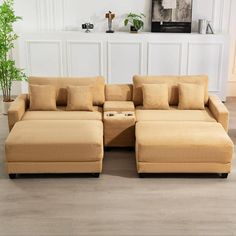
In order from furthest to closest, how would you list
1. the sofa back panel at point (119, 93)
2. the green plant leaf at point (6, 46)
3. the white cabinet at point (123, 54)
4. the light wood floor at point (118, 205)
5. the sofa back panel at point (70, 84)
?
the white cabinet at point (123, 54)
the green plant leaf at point (6, 46)
the sofa back panel at point (119, 93)
the sofa back panel at point (70, 84)
the light wood floor at point (118, 205)

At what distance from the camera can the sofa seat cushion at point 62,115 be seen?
17.2ft

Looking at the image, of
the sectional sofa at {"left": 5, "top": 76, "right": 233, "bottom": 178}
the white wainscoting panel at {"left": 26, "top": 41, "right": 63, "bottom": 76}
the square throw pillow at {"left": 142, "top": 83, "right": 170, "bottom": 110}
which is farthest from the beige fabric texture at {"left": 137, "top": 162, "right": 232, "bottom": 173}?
the white wainscoting panel at {"left": 26, "top": 41, "right": 63, "bottom": 76}

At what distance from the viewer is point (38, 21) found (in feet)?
23.4

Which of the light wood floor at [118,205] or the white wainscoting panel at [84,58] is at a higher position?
the white wainscoting panel at [84,58]

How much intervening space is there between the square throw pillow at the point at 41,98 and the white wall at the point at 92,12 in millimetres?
1945

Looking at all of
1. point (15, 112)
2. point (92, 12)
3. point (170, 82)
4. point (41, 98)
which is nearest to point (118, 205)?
point (15, 112)

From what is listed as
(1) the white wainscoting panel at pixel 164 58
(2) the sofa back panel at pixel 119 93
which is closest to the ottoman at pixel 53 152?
(2) the sofa back panel at pixel 119 93

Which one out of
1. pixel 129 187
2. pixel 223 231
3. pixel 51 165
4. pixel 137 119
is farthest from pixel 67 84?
pixel 223 231

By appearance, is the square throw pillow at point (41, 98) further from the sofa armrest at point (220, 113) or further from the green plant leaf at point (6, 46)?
the sofa armrest at point (220, 113)

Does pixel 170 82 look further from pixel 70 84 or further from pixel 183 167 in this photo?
pixel 183 167

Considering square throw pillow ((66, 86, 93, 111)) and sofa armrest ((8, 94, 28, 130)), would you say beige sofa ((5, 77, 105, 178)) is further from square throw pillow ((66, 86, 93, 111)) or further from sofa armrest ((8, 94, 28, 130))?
square throw pillow ((66, 86, 93, 111))

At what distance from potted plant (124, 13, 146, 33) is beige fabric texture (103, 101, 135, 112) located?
1.79m

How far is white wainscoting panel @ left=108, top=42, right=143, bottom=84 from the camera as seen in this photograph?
693 centimetres

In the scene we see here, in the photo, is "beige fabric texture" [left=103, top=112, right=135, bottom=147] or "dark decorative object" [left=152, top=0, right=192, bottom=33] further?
"dark decorative object" [left=152, top=0, right=192, bottom=33]
